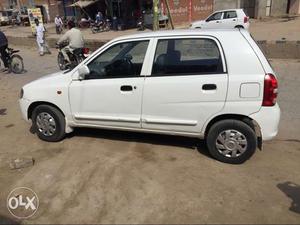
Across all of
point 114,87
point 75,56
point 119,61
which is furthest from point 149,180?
point 75,56

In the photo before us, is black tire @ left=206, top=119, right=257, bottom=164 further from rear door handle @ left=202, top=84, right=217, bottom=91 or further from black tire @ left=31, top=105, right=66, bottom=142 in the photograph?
black tire @ left=31, top=105, right=66, bottom=142

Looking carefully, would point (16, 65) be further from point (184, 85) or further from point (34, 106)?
point (184, 85)

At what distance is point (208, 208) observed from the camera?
3.71m

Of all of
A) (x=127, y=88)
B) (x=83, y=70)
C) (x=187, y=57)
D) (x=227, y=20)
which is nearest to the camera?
(x=187, y=57)

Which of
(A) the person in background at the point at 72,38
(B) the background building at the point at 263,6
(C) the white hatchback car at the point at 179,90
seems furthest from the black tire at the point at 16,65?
(B) the background building at the point at 263,6

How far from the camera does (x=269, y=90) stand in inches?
165

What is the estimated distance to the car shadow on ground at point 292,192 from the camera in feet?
12.0

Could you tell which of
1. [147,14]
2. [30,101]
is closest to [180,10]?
[147,14]

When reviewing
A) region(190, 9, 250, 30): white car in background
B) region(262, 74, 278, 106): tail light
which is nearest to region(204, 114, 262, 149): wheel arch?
region(262, 74, 278, 106): tail light

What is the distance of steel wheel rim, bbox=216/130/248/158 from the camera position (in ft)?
14.7

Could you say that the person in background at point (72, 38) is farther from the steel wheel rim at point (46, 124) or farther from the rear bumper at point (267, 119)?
the rear bumper at point (267, 119)

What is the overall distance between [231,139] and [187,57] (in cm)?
126

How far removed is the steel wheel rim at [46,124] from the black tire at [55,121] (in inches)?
0.8

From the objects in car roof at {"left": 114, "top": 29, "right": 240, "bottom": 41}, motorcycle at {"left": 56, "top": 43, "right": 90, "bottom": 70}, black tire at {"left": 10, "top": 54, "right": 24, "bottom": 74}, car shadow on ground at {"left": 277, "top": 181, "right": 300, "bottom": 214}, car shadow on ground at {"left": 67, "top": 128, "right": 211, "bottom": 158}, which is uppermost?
car roof at {"left": 114, "top": 29, "right": 240, "bottom": 41}
